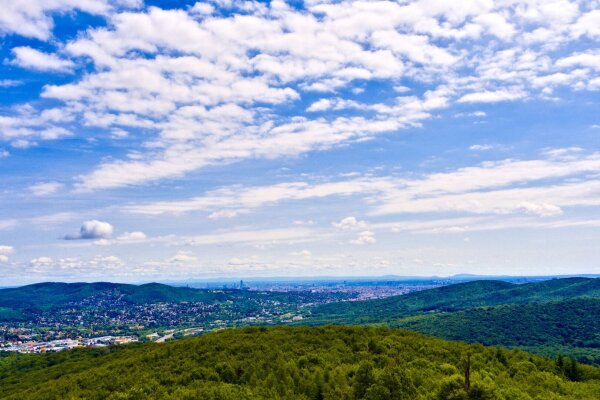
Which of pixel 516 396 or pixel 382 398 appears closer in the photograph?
pixel 382 398

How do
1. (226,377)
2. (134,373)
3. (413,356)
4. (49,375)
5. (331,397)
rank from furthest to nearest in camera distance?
(49,375) < (413,356) < (134,373) < (226,377) < (331,397)

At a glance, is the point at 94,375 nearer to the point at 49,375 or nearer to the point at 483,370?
the point at 49,375

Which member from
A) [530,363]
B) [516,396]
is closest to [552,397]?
[516,396]

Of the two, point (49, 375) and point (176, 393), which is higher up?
point (176, 393)

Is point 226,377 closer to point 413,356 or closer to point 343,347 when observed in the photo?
point 343,347

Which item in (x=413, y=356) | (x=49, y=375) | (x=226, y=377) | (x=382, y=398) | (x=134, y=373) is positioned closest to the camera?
(x=382, y=398)

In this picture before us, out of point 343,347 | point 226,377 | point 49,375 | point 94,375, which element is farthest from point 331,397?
point 49,375
